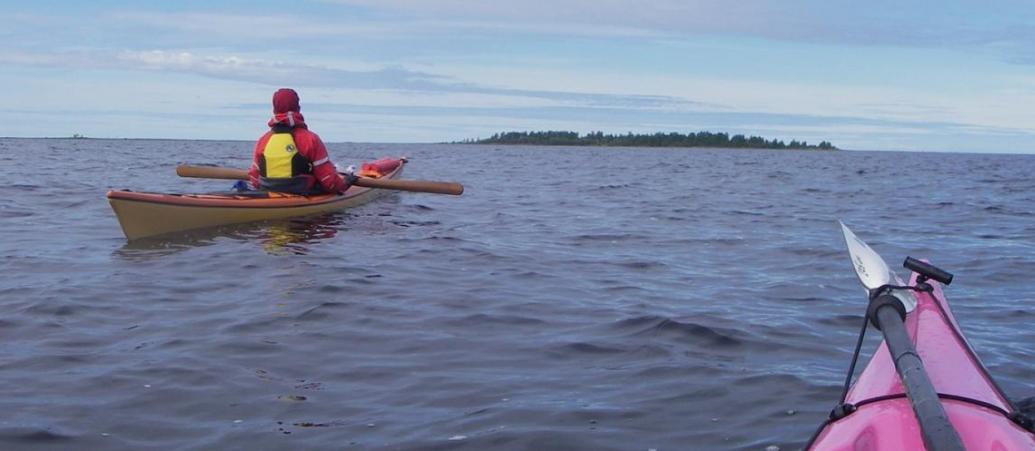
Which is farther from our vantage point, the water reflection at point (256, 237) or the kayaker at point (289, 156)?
the kayaker at point (289, 156)

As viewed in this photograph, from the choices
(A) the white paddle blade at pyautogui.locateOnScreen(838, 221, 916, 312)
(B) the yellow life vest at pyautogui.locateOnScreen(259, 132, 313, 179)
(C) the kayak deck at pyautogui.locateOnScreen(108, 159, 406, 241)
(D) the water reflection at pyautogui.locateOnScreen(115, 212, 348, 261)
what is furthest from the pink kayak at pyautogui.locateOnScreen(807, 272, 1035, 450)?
(B) the yellow life vest at pyautogui.locateOnScreen(259, 132, 313, 179)

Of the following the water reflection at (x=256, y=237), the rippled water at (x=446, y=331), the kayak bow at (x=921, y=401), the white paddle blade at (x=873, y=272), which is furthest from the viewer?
the water reflection at (x=256, y=237)

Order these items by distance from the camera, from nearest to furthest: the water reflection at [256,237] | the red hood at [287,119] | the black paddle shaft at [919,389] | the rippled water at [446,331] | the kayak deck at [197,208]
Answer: the black paddle shaft at [919,389], the rippled water at [446,331], the water reflection at [256,237], the kayak deck at [197,208], the red hood at [287,119]

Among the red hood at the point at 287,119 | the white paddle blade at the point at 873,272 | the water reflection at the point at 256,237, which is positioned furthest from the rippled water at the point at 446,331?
the red hood at the point at 287,119

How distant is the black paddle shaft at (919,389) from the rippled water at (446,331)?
814 millimetres

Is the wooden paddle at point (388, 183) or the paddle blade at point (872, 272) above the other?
the paddle blade at point (872, 272)

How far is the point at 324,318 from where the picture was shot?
21.4ft

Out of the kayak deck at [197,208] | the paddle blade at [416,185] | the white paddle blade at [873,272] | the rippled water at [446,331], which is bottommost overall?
the rippled water at [446,331]

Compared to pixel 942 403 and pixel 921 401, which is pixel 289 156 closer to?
pixel 942 403

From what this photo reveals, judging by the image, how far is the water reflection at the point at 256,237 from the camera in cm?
934

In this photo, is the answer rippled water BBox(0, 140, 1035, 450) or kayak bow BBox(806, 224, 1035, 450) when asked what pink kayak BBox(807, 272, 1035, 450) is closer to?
kayak bow BBox(806, 224, 1035, 450)

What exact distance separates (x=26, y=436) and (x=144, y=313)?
2445 millimetres

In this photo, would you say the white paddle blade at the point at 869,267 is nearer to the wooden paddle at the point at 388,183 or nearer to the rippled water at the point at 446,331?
the rippled water at the point at 446,331

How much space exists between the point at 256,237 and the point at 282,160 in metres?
1.54
